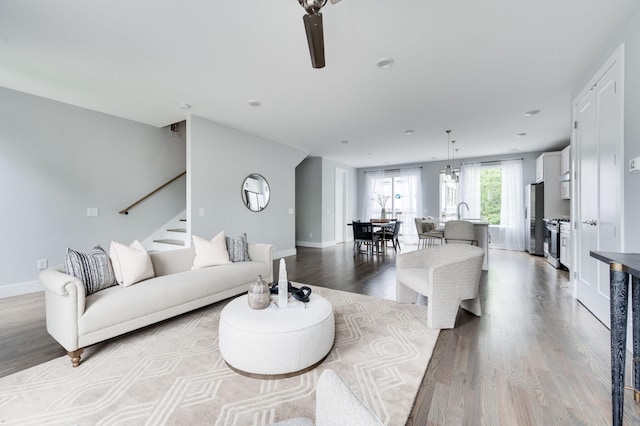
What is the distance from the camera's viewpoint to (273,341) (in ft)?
5.44

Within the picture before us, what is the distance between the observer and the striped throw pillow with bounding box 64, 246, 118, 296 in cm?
207

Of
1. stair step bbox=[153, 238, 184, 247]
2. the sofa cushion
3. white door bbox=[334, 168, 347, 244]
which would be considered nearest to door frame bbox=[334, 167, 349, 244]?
white door bbox=[334, 168, 347, 244]

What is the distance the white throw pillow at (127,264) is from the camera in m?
2.32

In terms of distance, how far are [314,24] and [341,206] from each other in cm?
733

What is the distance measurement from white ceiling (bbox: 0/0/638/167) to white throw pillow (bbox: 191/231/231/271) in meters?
1.91

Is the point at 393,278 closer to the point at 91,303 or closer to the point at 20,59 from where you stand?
the point at 91,303

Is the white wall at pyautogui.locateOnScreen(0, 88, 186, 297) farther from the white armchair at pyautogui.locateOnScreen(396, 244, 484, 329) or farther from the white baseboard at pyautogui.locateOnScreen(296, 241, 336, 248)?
the white armchair at pyautogui.locateOnScreen(396, 244, 484, 329)

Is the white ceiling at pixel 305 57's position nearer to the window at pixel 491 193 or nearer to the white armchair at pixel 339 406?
the white armchair at pixel 339 406

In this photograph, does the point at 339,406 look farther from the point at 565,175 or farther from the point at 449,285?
the point at 565,175

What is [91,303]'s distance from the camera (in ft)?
6.43

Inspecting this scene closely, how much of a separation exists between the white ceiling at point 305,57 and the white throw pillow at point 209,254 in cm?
191

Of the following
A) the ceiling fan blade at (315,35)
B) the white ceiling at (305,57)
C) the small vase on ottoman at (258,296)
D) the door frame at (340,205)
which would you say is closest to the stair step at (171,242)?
the white ceiling at (305,57)

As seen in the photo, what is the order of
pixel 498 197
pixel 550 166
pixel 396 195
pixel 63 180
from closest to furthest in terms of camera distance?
1. pixel 63 180
2. pixel 550 166
3. pixel 498 197
4. pixel 396 195

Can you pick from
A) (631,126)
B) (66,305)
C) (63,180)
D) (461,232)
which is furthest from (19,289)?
(631,126)
